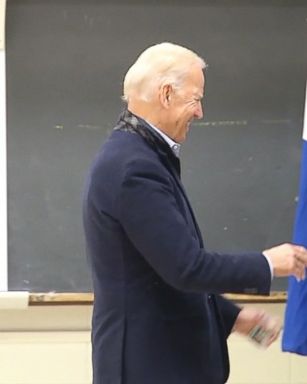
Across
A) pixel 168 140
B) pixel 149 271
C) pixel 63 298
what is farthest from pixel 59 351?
pixel 168 140

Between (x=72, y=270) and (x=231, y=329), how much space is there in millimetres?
881

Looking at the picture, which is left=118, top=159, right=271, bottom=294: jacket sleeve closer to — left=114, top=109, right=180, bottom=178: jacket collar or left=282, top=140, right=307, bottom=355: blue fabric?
left=114, top=109, right=180, bottom=178: jacket collar

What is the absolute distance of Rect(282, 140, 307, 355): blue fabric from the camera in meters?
1.98

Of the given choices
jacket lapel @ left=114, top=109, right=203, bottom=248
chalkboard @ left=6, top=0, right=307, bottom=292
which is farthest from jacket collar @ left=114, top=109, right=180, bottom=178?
chalkboard @ left=6, top=0, right=307, bottom=292

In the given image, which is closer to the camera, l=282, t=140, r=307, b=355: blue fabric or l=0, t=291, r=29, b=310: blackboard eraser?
l=282, t=140, r=307, b=355: blue fabric

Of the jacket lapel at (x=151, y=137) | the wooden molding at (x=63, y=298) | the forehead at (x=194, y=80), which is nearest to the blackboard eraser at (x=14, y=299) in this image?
the wooden molding at (x=63, y=298)

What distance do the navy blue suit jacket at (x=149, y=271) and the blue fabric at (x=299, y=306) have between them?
1.29 ft

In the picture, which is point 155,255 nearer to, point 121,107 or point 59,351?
point 121,107

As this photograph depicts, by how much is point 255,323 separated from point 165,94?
61 centimetres

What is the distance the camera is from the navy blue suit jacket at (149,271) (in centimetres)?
146

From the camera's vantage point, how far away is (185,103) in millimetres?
1554

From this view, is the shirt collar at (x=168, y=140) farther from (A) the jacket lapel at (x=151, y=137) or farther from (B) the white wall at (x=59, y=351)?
(B) the white wall at (x=59, y=351)

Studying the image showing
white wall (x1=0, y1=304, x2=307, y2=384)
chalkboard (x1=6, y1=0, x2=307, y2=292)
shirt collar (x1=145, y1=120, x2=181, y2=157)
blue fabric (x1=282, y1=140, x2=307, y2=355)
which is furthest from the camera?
white wall (x1=0, y1=304, x2=307, y2=384)

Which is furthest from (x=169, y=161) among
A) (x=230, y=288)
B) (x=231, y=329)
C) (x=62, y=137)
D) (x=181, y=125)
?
(x=62, y=137)
